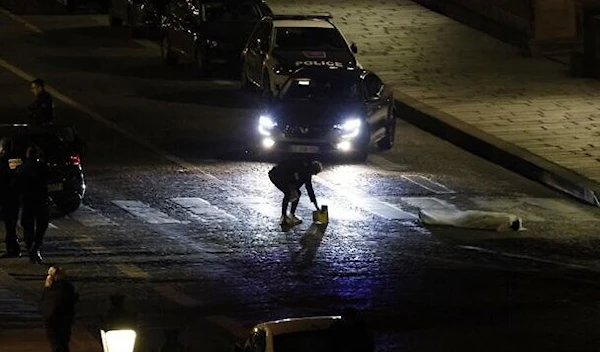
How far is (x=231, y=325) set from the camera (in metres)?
19.3

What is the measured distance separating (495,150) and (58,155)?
310 inches

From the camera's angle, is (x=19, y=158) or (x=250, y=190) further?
(x=250, y=190)

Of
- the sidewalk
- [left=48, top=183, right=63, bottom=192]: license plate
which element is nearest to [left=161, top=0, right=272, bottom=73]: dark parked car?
[left=48, top=183, right=63, bottom=192]: license plate

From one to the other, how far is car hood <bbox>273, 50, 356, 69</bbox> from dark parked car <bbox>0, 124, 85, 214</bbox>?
7107 millimetres

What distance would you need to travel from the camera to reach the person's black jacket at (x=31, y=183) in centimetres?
2250

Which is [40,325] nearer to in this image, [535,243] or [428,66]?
[535,243]

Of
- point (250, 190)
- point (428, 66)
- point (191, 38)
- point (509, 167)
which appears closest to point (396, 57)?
point (428, 66)

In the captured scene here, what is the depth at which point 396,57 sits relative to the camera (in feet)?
129

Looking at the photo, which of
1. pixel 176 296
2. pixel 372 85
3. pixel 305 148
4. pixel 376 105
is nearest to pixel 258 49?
pixel 372 85

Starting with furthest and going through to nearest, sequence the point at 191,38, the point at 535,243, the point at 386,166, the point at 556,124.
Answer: the point at 191,38 < the point at 556,124 < the point at 386,166 < the point at 535,243

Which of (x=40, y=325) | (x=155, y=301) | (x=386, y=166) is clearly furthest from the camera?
(x=386, y=166)

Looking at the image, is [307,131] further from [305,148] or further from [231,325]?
[231,325]

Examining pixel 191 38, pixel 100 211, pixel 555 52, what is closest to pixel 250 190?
pixel 100 211

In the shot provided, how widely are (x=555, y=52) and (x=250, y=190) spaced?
543 inches
